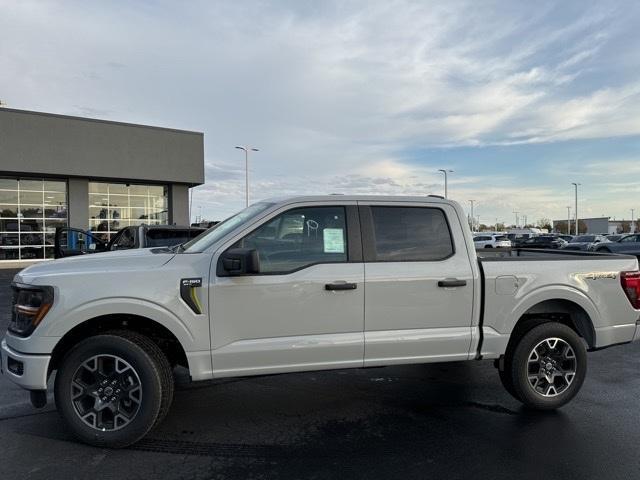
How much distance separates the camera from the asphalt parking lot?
3574mm

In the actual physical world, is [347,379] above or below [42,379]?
below

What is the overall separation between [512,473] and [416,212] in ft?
7.37

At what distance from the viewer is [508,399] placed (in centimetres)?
508

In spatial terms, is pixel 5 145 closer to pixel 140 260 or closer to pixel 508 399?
pixel 140 260

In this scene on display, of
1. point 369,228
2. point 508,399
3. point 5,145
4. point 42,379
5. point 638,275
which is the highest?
point 5,145

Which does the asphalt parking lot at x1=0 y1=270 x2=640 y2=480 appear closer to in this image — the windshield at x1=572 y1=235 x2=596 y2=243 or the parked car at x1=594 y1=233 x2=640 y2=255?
the parked car at x1=594 y1=233 x2=640 y2=255

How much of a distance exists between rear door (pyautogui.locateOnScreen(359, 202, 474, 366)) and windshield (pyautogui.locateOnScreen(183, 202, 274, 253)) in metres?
0.94

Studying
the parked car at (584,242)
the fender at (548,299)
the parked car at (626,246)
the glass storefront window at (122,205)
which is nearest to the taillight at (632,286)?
the fender at (548,299)

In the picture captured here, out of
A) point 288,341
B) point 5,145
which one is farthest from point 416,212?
point 5,145

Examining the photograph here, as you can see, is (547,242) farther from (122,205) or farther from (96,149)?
(96,149)

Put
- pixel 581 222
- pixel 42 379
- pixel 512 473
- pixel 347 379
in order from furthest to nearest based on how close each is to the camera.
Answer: pixel 581 222
pixel 347 379
pixel 42 379
pixel 512 473

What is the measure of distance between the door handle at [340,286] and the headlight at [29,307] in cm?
211

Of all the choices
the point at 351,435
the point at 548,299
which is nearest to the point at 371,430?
the point at 351,435

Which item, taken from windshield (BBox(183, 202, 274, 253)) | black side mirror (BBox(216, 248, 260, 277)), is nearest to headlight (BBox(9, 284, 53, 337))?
windshield (BBox(183, 202, 274, 253))
